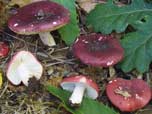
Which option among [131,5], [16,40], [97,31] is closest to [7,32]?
[16,40]

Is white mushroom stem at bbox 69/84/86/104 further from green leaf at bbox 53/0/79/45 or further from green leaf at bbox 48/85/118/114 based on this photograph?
green leaf at bbox 53/0/79/45

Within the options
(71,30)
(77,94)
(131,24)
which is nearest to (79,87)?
(77,94)

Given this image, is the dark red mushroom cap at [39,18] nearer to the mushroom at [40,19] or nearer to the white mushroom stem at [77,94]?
the mushroom at [40,19]

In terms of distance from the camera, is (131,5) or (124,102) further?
(131,5)

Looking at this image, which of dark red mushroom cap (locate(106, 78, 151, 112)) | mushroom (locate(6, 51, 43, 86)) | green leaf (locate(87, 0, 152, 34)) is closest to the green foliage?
green leaf (locate(87, 0, 152, 34))

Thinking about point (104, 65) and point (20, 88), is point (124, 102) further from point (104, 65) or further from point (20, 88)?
point (20, 88)
